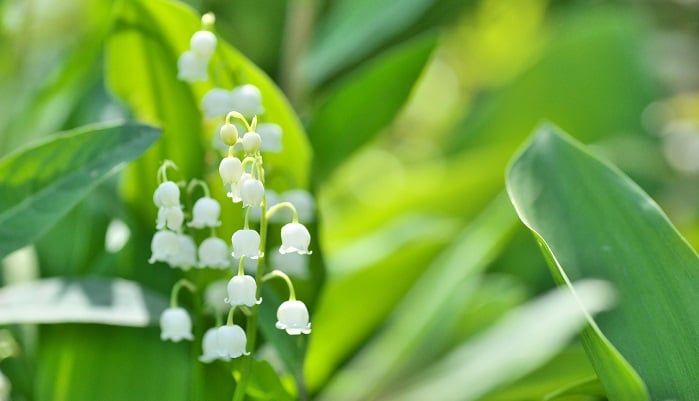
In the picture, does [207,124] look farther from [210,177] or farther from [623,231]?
[623,231]

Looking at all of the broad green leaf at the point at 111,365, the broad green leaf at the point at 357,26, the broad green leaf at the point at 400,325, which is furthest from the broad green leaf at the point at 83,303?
the broad green leaf at the point at 357,26

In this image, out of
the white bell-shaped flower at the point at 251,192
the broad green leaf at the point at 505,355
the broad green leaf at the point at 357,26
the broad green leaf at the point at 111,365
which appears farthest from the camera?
the broad green leaf at the point at 357,26

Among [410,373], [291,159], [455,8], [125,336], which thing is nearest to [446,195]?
[410,373]

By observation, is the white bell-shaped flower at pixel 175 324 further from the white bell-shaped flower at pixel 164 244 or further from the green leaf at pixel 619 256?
the green leaf at pixel 619 256

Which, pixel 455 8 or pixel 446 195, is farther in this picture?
pixel 455 8

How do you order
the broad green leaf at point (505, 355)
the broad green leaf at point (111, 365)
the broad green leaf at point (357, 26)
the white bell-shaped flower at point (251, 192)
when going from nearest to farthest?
1. the white bell-shaped flower at point (251, 192)
2. the broad green leaf at point (111, 365)
3. the broad green leaf at point (505, 355)
4. the broad green leaf at point (357, 26)

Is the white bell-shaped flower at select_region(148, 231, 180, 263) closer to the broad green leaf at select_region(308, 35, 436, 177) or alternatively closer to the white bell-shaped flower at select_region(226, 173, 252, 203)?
the white bell-shaped flower at select_region(226, 173, 252, 203)

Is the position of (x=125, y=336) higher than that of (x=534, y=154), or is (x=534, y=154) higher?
(x=534, y=154)
